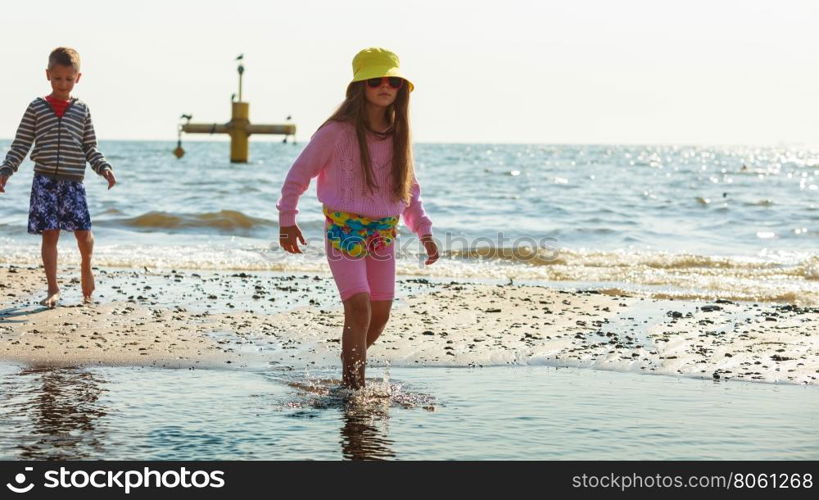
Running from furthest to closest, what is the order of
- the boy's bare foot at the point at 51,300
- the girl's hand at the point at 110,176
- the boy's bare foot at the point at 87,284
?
1. the boy's bare foot at the point at 87,284
2. the boy's bare foot at the point at 51,300
3. the girl's hand at the point at 110,176

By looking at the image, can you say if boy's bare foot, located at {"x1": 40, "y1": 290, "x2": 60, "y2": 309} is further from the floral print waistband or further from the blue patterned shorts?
the floral print waistband

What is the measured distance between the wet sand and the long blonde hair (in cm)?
148

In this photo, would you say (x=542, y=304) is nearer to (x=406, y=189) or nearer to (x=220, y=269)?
(x=406, y=189)

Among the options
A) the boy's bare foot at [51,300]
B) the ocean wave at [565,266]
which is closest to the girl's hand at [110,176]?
the boy's bare foot at [51,300]

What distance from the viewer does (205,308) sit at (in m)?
7.80

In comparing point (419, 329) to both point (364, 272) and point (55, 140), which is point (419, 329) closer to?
point (364, 272)

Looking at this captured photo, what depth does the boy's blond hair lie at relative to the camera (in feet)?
22.6

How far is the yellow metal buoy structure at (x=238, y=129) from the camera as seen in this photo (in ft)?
137

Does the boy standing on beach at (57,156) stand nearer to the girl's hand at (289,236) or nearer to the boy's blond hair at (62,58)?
the boy's blond hair at (62,58)

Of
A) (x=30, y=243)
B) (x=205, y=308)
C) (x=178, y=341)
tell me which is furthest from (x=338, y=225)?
(x=30, y=243)

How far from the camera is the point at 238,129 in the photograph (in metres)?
42.3

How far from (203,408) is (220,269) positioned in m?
7.32

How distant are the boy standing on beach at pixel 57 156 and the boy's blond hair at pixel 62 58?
Result: 0.7 inches

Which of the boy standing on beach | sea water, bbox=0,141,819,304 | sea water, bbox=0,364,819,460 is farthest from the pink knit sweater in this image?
sea water, bbox=0,141,819,304
